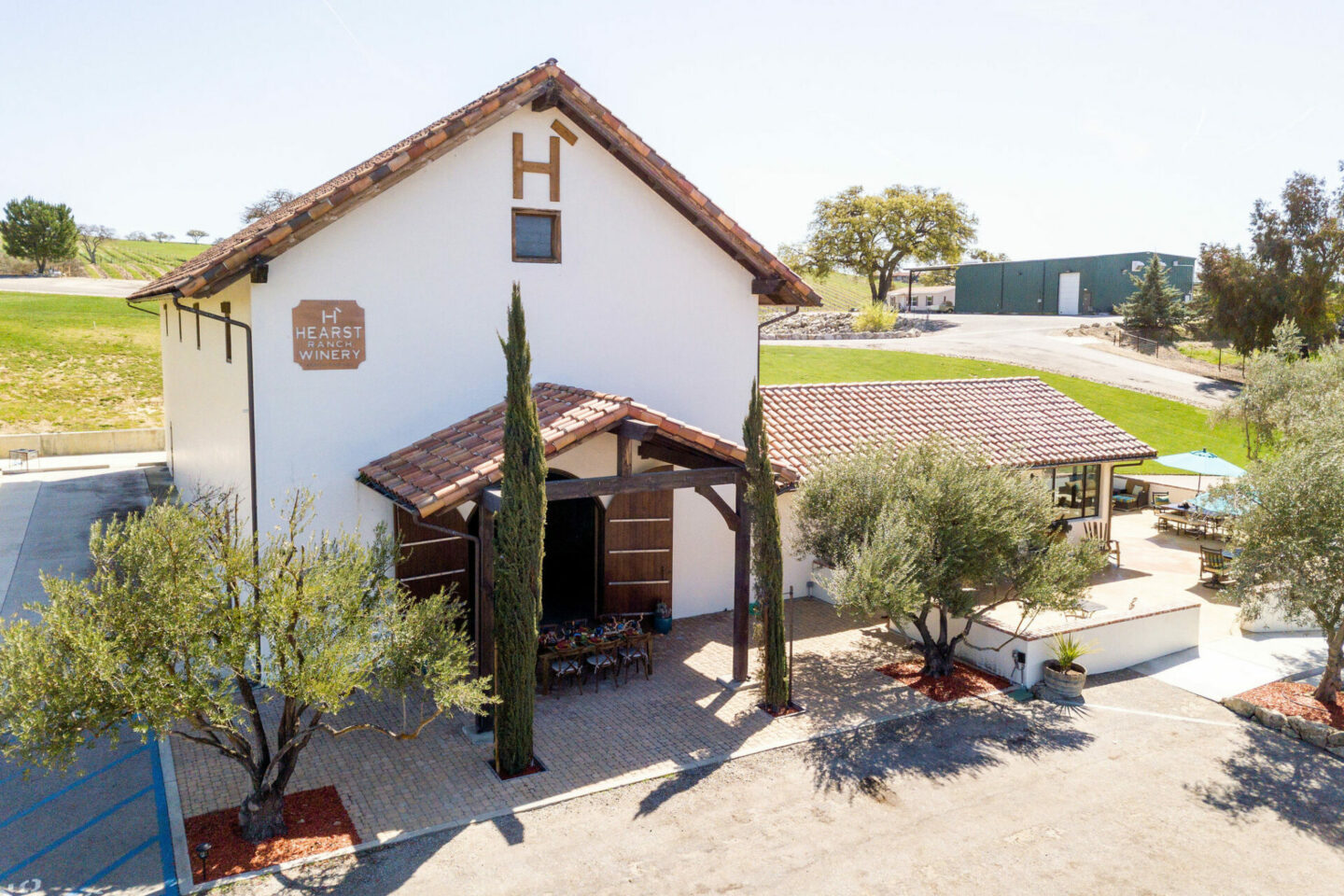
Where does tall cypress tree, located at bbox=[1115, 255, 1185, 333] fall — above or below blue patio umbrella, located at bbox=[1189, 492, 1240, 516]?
above

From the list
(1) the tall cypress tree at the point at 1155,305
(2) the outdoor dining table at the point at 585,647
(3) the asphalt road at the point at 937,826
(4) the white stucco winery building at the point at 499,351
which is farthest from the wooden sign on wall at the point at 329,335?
(1) the tall cypress tree at the point at 1155,305

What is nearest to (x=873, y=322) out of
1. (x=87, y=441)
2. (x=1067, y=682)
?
(x=87, y=441)

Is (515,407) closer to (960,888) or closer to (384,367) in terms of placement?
(384,367)

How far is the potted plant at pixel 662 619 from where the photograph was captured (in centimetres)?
1609

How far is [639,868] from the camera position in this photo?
29.8 feet

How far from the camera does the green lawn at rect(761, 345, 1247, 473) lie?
3297 cm

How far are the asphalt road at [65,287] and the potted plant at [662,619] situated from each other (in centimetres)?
5099

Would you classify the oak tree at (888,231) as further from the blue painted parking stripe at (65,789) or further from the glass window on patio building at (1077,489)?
the blue painted parking stripe at (65,789)

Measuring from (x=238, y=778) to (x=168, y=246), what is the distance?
122 m

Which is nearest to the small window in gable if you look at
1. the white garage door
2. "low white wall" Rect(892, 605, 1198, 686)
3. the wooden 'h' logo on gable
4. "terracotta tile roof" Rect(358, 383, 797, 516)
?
the wooden 'h' logo on gable

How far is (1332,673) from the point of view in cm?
1333

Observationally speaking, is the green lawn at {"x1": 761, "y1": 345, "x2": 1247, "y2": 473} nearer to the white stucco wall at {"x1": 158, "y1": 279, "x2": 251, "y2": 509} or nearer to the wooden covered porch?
the white stucco wall at {"x1": 158, "y1": 279, "x2": 251, "y2": 509}

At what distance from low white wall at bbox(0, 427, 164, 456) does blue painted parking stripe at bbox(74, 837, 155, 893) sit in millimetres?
28527

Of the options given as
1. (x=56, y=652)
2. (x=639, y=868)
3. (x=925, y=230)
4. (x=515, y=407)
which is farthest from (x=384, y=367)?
(x=925, y=230)
